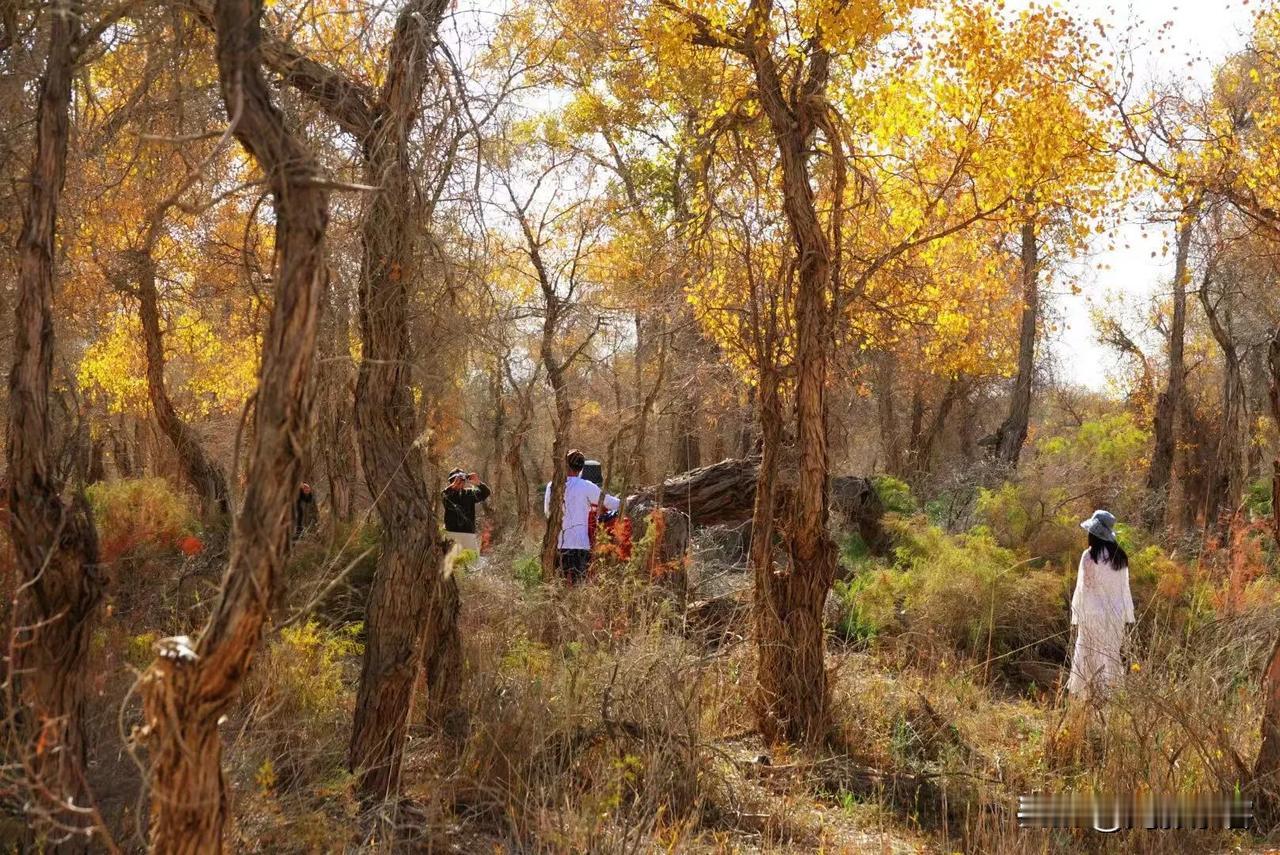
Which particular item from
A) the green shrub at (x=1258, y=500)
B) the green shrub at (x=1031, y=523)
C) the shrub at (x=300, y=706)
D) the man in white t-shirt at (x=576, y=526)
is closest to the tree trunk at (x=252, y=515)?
the shrub at (x=300, y=706)

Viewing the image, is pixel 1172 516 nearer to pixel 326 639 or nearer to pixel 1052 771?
pixel 1052 771

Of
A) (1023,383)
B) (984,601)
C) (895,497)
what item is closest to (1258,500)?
(1023,383)

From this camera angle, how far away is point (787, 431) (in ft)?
43.0

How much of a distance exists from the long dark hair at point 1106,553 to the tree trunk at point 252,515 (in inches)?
265

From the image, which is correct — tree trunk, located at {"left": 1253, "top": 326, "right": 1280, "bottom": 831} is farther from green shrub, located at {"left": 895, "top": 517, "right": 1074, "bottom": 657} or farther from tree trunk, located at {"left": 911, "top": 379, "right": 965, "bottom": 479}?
tree trunk, located at {"left": 911, "top": 379, "right": 965, "bottom": 479}

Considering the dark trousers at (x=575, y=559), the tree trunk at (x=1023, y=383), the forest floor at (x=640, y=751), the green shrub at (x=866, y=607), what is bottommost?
the forest floor at (x=640, y=751)

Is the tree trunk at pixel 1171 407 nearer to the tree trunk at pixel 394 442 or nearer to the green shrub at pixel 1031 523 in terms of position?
the green shrub at pixel 1031 523

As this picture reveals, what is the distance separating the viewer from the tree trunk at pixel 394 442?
4.50 meters

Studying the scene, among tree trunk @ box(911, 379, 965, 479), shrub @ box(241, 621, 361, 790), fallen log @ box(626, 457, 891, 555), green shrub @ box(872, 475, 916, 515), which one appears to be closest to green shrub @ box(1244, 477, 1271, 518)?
green shrub @ box(872, 475, 916, 515)

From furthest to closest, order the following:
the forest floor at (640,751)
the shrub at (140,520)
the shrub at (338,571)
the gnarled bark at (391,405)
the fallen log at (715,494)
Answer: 1. the fallen log at (715,494)
2. the shrub at (140,520)
3. the shrub at (338,571)
4. the gnarled bark at (391,405)
5. the forest floor at (640,751)

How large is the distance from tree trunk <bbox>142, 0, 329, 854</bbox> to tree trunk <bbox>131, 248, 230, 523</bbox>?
923 centimetres

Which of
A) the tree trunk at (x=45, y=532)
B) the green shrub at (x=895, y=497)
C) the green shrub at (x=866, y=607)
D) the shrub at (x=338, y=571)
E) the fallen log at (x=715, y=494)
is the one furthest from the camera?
the green shrub at (x=895, y=497)

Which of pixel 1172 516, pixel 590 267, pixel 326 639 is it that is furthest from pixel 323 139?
pixel 1172 516

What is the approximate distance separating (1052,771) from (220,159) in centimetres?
511
